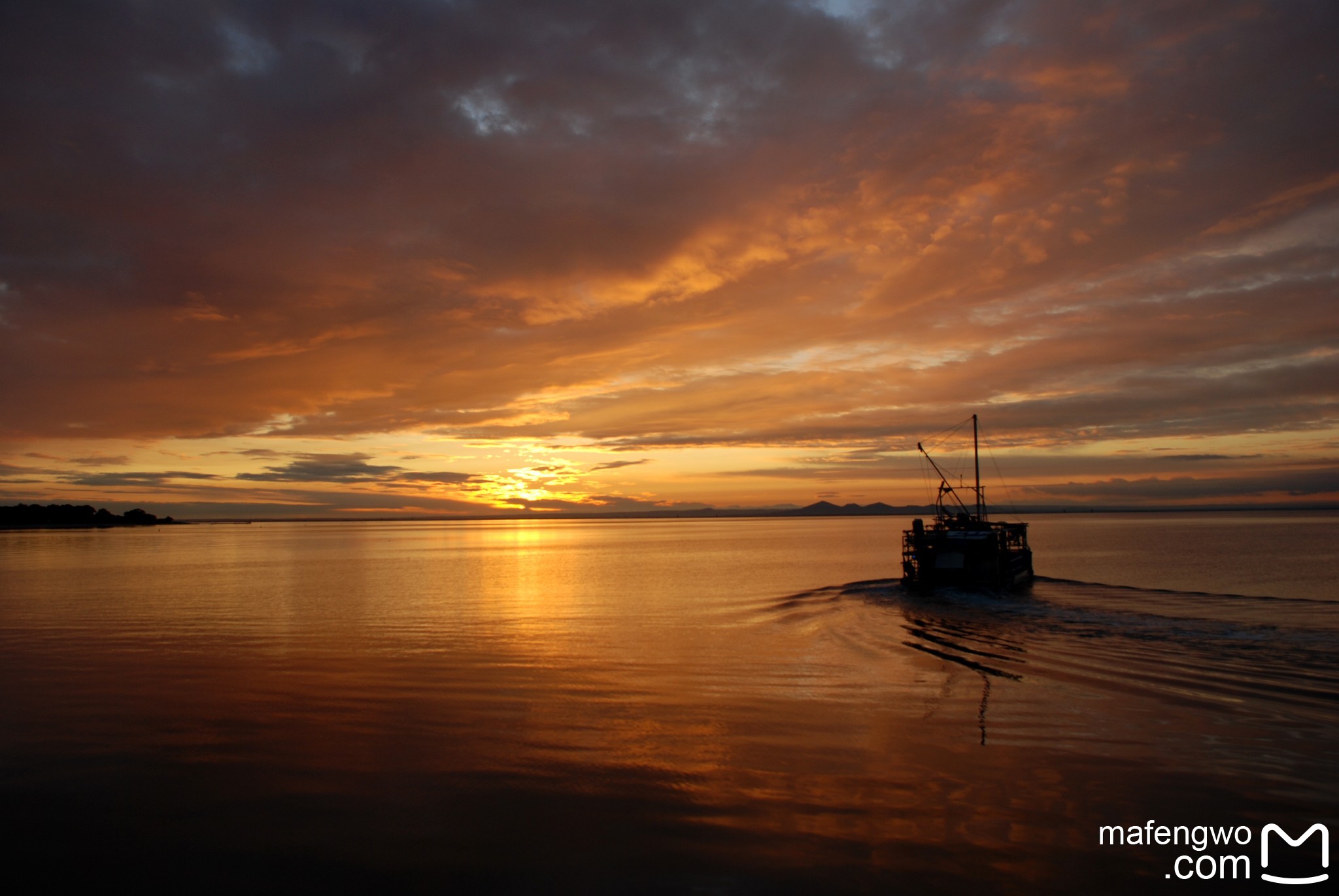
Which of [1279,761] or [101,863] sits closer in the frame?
[101,863]

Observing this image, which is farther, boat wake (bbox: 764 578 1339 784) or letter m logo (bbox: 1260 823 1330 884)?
boat wake (bbox: 764 578 1339 784)

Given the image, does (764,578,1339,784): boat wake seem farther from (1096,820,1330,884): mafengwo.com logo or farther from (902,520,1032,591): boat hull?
(902,520,1032,591): boat hull

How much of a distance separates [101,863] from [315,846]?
2830 millimetres

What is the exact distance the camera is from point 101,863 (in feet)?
32.7

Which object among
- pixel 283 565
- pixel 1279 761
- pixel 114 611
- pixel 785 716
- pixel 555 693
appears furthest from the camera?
pixel 283 565

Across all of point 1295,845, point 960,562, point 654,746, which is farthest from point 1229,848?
point 960,562

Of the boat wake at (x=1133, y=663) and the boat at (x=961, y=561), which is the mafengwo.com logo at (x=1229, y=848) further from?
the boat at (x=961, y=561)

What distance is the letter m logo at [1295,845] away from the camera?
961cm

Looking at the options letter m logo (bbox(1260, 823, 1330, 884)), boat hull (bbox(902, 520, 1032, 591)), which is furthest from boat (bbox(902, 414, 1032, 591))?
letter m logo (bbox(1260, 823, 1330, 884))

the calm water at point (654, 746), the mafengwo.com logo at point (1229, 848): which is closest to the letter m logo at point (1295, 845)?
the mafengwo.com logo at point (1229, 848)

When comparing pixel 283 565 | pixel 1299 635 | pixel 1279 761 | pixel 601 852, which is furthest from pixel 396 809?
pixel 283 565

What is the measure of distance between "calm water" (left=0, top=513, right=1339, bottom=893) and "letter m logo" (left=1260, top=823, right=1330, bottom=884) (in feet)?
0.67

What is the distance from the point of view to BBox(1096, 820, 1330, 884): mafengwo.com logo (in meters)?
9.76

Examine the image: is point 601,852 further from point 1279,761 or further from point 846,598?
point 846,598
